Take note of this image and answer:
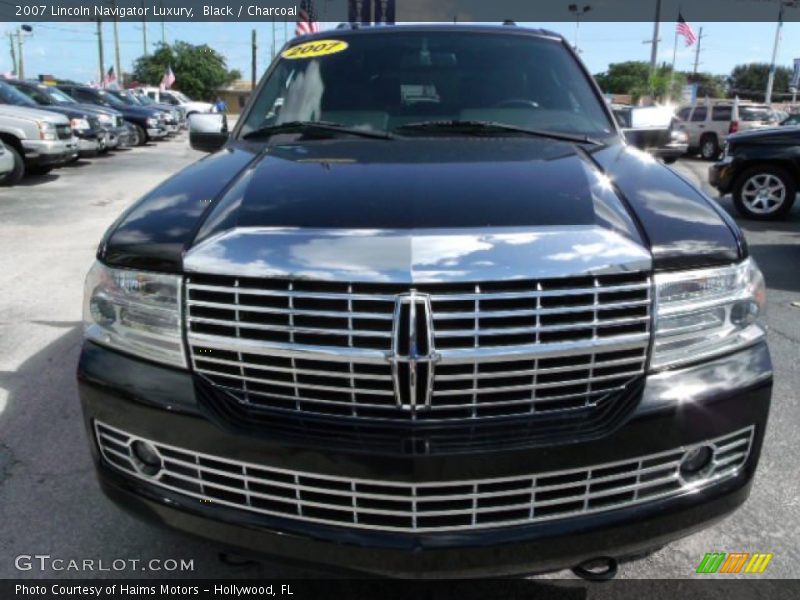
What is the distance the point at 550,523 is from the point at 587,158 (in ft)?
4.52

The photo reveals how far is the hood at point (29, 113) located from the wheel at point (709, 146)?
57.6 ft

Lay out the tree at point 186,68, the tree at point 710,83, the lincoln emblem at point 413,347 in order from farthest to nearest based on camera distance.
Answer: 1. the tree at point 710,83
2. the tree at point 186,68
3. the lincoln emblem at point 413,347

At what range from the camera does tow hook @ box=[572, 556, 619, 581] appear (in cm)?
202

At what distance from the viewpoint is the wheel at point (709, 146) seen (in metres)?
21.3

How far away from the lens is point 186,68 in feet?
216

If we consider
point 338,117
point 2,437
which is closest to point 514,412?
point 338,117

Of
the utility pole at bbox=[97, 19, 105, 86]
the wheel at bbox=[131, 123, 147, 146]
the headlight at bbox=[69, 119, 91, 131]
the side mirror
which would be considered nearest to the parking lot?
the side mirror

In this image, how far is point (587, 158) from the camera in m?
2.67

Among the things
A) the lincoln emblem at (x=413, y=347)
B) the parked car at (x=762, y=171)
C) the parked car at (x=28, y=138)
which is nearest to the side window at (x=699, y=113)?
the parked car at (x=762, y=171)

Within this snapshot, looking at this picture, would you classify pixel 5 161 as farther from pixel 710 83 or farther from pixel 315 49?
pixel 710 83

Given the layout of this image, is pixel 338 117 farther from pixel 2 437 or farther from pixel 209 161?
pixel 2 437

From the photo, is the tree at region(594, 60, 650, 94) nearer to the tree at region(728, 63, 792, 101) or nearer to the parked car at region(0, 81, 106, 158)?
the tree at region(728, 63, 792, 101)

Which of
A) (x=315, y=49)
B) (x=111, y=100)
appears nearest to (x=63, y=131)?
(x=111, y=100)

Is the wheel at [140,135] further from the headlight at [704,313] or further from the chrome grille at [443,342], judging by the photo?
the headlight at [704,313]
